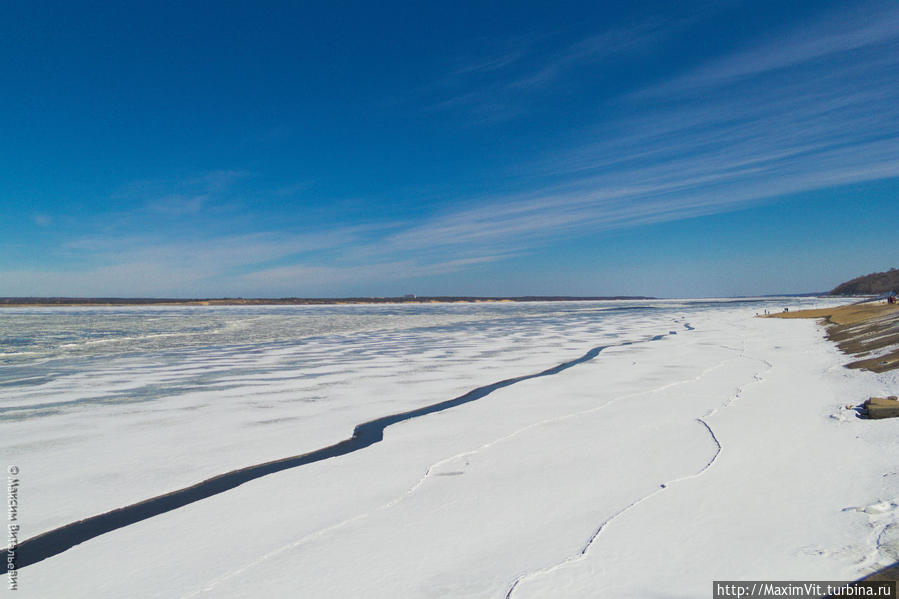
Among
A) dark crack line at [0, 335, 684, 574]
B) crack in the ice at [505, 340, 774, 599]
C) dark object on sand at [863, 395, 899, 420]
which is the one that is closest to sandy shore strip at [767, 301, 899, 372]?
dark object on sand at [863, 395, 899, 420]

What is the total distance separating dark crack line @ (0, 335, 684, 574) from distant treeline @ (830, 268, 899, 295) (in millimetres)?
104241

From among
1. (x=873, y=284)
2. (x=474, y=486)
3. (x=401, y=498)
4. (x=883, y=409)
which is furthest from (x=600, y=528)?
(x=873, y=284)

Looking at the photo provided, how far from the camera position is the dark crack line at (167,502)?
134 inches

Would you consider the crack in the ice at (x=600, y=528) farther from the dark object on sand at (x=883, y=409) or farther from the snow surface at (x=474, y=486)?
the dark object on sand at (x=883, y=409)

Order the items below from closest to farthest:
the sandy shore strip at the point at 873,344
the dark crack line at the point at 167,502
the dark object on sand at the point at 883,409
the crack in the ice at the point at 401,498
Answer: the crack in the ice at the point at 401,498 < the dark crack line at the point at 167,502 < the dark object on sand at the point at 883,409 < the sandy shore strip at the point at 873,344

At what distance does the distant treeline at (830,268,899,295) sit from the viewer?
294 feet

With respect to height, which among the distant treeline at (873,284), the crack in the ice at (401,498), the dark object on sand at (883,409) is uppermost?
the distant treeline at (873,284)

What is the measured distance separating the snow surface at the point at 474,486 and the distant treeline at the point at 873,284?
334ft

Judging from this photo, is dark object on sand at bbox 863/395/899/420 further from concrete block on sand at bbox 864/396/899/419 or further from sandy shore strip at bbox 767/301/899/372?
sandy shore strip at bbox 767/301/899/372

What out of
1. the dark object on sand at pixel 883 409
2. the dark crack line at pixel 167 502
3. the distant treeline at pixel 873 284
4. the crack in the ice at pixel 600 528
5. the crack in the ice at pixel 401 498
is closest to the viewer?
the crack in the ice at pixel 600 528

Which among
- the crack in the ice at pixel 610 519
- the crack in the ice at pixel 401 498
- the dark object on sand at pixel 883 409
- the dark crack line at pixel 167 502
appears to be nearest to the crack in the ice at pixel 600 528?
the crack in the ice at pixel 610 519

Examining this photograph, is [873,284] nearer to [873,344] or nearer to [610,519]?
[873,344]

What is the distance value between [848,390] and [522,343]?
32.6 ft

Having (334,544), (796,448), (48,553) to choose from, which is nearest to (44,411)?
(48,553)
